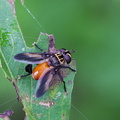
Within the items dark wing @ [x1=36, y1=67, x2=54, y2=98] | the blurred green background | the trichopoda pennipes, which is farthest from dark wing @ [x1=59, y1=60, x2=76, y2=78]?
the blurred green background

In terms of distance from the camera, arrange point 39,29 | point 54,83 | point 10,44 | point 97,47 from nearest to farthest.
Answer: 1. point 10,44
2. point 54,83
3. point 39,29
4. point 97,47

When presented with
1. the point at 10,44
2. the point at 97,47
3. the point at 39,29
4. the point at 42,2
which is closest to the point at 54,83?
the point at 10,44

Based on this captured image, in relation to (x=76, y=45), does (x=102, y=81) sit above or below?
below

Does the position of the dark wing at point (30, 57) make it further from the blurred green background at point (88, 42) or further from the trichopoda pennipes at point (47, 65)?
the blurred green background at point (88, 42)

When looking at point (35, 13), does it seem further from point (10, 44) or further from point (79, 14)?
point (10, 44)

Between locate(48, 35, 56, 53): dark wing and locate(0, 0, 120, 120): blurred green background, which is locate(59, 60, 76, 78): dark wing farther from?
locate(0, 0, 120, 120): blurred green background

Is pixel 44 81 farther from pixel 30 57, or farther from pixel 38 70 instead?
pixel 30 57
